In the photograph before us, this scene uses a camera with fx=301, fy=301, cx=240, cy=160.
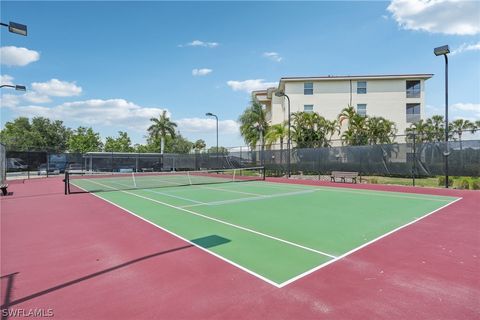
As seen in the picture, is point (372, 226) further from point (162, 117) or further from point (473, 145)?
point (162, 117)

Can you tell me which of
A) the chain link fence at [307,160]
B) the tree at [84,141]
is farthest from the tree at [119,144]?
the chain link fence at [307,160]

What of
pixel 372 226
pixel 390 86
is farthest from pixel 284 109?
pixel 372 226

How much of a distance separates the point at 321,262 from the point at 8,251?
5.77m

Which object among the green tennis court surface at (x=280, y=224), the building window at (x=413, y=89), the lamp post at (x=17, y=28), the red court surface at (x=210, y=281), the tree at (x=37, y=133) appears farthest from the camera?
the tree at (x=37, y=133)

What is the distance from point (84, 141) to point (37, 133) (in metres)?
18.7

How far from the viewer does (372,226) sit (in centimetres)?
743

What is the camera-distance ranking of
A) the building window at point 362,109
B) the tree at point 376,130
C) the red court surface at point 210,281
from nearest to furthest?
the red court surface at point 210,281 → the tree at point 376,130 → the building window at point 362,109

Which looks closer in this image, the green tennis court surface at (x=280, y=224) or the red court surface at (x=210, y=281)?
the red court surface at (x=210, y=281)

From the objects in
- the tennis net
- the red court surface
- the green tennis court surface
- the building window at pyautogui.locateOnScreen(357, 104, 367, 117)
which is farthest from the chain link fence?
the building window at pyautogui.locateOnScreen(357, 104, 367, 117)

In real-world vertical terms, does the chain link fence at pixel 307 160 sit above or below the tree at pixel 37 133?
below

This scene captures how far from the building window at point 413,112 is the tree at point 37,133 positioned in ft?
206

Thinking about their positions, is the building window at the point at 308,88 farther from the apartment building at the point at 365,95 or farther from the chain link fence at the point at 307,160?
the chain link fence at the point at 307,160

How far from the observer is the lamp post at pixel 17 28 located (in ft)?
30.2

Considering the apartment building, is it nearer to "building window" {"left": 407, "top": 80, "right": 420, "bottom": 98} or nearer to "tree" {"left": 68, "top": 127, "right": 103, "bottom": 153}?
"building window" {"left": 407, "top": 80, "right": 420, "bottom": 98}
